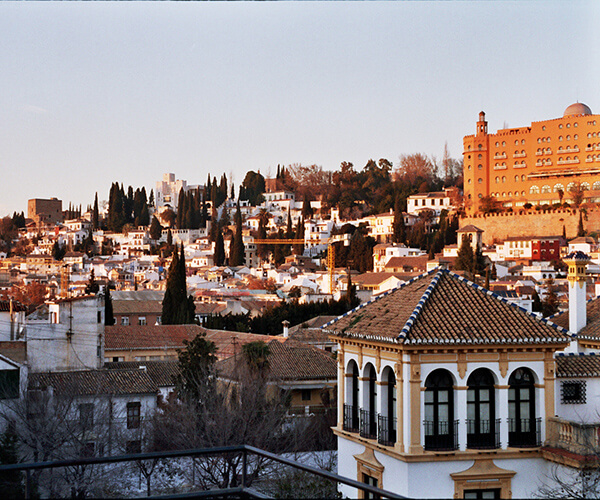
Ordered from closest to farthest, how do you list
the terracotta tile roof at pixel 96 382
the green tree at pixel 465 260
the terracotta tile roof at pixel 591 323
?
the terracotta tile roof at pixel 591 323, the terracotta tile roof at pixel 96 382, the green tree at pixel 465 260

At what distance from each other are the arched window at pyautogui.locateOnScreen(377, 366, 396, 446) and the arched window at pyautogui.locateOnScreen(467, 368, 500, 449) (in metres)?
1.08

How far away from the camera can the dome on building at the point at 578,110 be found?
74.2 meters

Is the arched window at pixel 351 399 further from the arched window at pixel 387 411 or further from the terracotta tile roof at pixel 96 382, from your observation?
the terracotta tile roof at pixel 96 382

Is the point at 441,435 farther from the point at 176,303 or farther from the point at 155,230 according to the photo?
the point at 155,230

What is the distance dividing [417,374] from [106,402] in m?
12.6

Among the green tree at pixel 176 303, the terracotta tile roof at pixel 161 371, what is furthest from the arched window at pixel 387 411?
the green tree at pixel 176 303

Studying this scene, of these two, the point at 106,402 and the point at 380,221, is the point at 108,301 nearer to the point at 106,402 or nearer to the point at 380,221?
the point at 106,402

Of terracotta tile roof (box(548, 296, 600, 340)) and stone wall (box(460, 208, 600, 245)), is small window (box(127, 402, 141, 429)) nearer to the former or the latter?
terracotta tile roof (box(548, 296, 600, 340))

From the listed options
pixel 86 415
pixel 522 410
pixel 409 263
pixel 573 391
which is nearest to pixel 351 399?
pixel 522 410

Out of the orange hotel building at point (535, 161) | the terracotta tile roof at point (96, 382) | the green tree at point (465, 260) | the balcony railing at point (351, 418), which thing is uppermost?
the orange hotel building at point (535, 161)

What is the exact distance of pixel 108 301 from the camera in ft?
140

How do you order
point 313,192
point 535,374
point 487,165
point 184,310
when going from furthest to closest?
point 313,192 < point 487,165 < point 184,310 < point 535,374

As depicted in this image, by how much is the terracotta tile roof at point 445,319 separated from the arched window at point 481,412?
0.63 m

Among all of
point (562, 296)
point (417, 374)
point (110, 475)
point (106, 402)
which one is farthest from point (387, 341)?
point (562, 296)
